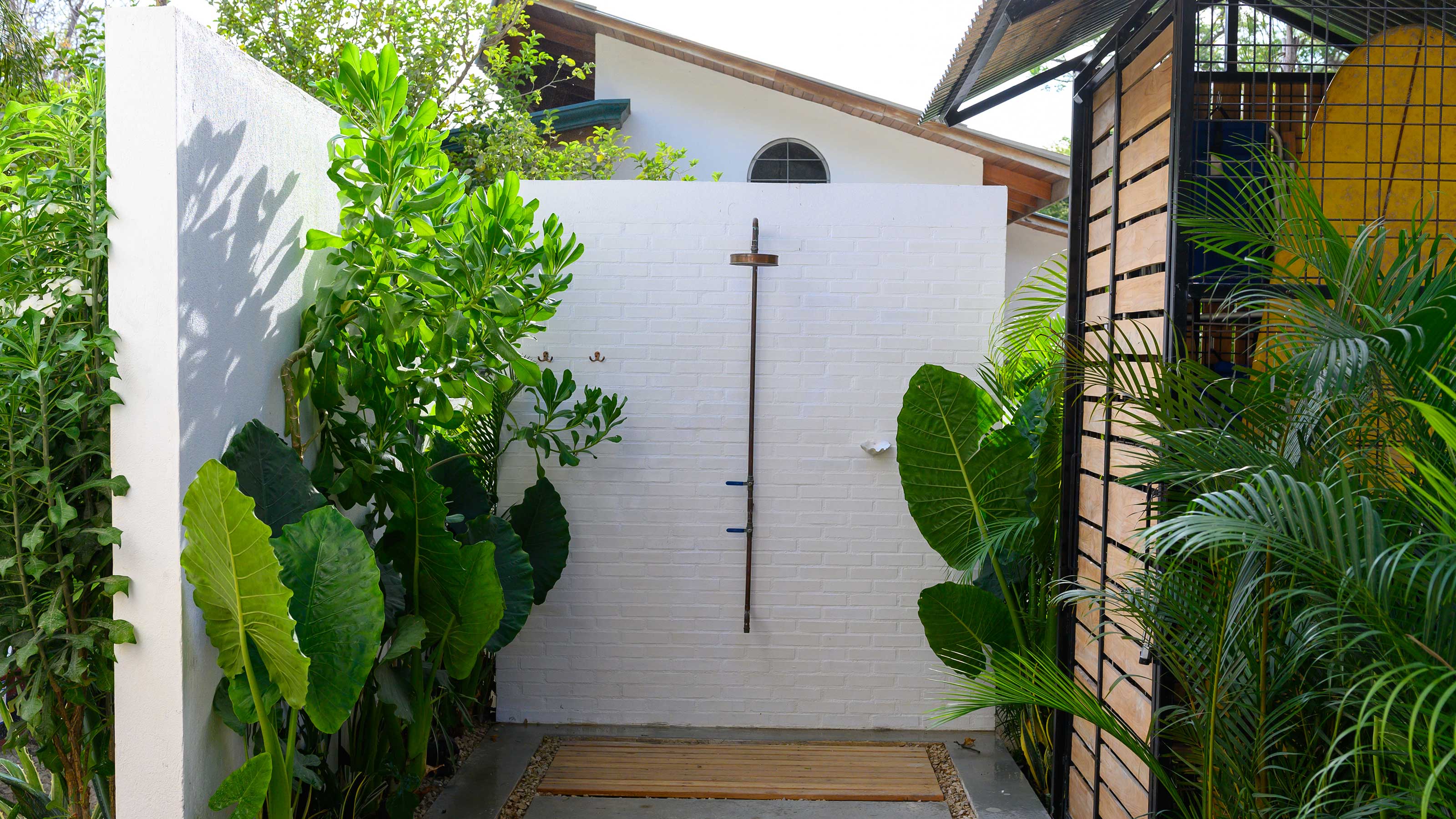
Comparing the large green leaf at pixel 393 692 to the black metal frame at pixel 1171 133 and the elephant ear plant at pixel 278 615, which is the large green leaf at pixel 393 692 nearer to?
the elephant ear plant at pixel 278 615

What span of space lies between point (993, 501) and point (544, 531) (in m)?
1.65

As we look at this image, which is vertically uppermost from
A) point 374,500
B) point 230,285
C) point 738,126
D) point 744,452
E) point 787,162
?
point 738,126

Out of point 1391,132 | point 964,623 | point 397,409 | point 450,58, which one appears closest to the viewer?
point 1391,132

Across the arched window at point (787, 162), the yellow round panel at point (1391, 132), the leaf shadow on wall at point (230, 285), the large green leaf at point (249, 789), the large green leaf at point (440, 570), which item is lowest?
the large green leaf at point (249, 789)

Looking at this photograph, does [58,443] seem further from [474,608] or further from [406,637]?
[474,608]

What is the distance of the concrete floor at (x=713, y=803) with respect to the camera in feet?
11.1

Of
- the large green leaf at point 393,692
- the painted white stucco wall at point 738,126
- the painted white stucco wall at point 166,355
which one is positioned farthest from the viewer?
the painted white stucco wall at point 738,126

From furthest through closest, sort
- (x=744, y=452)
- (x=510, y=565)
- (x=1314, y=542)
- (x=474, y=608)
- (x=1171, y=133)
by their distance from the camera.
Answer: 1. (x=744, y=452)
2. (x=510, y=565)
3. (x=474, y=608)
4. (x=1171, y=133)
5. (x=1314, y=542)

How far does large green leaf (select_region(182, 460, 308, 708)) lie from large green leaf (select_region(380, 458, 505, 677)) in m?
0.71

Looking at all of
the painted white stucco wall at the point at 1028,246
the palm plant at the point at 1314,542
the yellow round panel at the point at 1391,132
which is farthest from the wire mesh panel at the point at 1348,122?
the painted white stucco wall at the point at 1028,246

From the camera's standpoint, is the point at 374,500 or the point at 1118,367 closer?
the point at 1118,367

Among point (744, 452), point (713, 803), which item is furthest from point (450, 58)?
point (713, 803)

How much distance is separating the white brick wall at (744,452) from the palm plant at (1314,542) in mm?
1896

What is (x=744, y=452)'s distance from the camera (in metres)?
4.17
